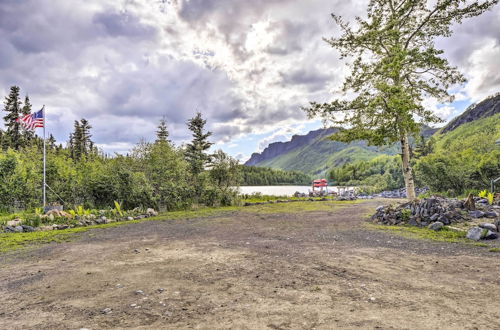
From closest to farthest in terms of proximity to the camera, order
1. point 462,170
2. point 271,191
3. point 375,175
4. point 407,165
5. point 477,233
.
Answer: point 477,233, point 407,165, point 462,170, point 271,191, point 375,175

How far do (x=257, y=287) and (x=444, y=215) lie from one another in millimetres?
9686

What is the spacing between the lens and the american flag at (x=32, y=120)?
18.5m

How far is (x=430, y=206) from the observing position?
38.1 ft

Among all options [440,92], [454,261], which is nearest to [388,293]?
[454,261]

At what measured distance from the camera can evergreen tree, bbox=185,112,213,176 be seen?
2658cm

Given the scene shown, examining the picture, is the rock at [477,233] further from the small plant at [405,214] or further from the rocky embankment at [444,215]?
the small plant at [405,214]

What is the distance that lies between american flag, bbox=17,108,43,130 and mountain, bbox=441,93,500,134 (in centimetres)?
17680

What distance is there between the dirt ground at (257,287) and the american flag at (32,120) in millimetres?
13866

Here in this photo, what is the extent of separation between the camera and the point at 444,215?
10719 mm

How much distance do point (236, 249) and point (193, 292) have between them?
3487 mm

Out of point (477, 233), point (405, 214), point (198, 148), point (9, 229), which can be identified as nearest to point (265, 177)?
point (198, 148)

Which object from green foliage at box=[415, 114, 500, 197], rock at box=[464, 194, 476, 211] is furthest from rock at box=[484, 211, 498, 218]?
green foliage at box=[415, 114, 500, 197]

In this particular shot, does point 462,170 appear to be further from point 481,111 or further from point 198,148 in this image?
point 481,111

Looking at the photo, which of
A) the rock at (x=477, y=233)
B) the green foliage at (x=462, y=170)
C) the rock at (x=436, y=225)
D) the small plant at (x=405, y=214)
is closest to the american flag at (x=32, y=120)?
the small plant at (x=405, y=214)
